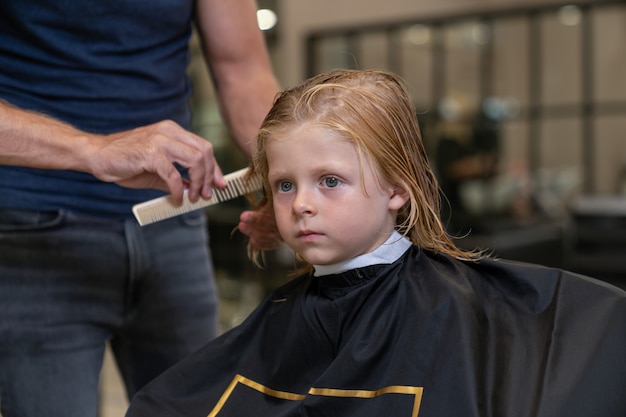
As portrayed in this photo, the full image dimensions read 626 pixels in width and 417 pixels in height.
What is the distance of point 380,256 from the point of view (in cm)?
121

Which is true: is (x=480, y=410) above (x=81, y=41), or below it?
below

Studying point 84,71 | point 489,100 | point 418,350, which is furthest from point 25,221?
point 489,100

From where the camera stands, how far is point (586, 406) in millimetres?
973

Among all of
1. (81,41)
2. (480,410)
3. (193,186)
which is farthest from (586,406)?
(81,41)

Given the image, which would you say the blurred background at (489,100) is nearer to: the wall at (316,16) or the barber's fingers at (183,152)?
the wall at (316,16)

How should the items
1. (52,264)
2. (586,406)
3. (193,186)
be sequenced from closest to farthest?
(586,406), (193,186), (52,264)

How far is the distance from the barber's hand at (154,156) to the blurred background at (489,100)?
17.5 feet

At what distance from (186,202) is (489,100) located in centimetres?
737

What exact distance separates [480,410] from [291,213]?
369 millimetres

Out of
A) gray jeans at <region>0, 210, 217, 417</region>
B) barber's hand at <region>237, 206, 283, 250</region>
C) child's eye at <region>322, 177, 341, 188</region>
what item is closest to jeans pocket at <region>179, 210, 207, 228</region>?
gray jeans at <region>0, 210, 217, 417</region>

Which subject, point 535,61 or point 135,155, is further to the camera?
point 535,61

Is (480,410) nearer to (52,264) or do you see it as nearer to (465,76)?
(52,264)

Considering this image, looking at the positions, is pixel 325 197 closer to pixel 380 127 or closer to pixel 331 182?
pixel 331 182

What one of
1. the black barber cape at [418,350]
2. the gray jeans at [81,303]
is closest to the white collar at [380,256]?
the black barber cape at [418,350]
